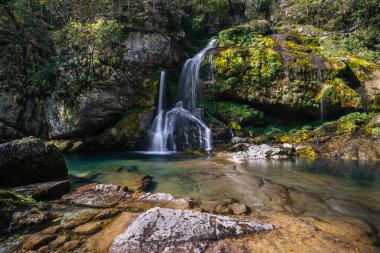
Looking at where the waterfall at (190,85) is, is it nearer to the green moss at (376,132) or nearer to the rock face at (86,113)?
the rock face at (86,113)

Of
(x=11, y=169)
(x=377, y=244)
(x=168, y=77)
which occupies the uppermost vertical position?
(x=168, y=77)

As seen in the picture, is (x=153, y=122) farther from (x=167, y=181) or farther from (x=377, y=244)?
(x=377, y=244)

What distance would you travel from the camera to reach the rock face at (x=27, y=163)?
623cm

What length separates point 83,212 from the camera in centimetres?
463

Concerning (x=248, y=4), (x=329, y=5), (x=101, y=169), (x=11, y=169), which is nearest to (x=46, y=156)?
(x=11, y=169)

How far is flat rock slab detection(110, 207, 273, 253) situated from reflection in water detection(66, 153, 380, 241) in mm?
1628

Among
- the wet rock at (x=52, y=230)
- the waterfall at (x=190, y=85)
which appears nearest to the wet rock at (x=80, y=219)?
the wet rock at (x=52, y=230)

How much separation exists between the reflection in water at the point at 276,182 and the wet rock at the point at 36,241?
326 cm

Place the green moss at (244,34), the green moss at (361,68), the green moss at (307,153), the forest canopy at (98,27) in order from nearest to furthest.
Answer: the green moss at (307,153)
the forest canopy at (98,27)
the green moss at (361,68)
the green moss at (244,34)

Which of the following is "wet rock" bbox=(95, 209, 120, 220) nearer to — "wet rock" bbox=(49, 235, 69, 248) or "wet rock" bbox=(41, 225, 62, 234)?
"wet rock" bbox=(41, 225, 62, 234)

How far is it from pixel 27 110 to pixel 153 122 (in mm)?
8174

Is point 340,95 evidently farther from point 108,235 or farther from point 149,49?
point 108,235

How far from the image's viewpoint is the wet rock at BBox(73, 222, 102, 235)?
3.70 metres

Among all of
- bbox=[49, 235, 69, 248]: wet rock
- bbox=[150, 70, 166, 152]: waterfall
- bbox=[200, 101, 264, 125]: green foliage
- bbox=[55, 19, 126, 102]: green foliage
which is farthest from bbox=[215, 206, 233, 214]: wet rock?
bbox=[55, 19, 126, 102]: green foliage
